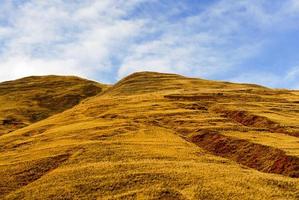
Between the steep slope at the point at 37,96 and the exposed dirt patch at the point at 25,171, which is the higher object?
the steep slope at the point at 37,96

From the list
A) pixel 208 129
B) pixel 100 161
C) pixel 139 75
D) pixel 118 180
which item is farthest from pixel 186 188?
pixel 139 75

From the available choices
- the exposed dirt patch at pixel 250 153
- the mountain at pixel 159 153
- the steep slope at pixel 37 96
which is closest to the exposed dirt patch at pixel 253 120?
the mountain at pixel 159 153

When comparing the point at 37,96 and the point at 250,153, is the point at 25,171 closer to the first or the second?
the point at 250,153

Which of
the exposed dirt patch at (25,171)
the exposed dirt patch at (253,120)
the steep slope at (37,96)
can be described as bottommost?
the exposed dirt patch at (25,171)

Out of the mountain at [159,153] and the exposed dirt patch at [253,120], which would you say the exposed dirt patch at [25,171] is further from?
A: the exposed dirt patch at [253,120]

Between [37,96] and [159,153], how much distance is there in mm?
83394

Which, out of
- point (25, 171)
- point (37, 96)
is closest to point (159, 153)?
point (25, 171)

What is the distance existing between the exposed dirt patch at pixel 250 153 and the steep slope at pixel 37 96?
4016 centimetres

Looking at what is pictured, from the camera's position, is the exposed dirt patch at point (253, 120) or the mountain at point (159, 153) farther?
the exposed dirt patch at point (253, 120)

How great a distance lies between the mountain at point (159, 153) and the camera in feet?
101

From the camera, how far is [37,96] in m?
118

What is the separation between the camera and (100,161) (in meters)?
36.4

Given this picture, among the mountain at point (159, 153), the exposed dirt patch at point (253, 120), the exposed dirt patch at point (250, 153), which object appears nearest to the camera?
the mountain at point (159, 153)

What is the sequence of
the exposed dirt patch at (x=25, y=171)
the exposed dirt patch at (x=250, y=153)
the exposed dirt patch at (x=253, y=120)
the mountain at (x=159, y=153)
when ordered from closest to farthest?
the mountain at (x=159, y=153) → the exposed dirt patch at (x=25, y=171) → the exposed dirt patch at (x=250, y=153) → the exposed dirt patch at (x=253, y=120)
